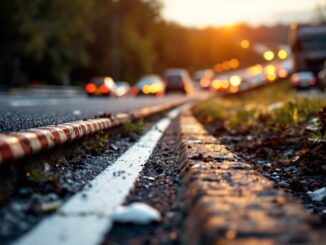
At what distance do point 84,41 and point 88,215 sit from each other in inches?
2593

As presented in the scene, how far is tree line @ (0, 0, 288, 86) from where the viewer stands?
43.5 metres

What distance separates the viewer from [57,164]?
15.0 ft

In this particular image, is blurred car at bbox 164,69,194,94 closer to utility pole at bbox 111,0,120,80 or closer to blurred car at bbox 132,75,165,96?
blurred car at bbox 132,75,165,96

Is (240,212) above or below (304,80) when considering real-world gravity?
above

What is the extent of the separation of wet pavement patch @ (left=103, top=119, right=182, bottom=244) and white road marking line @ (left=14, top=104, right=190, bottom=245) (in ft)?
0.20

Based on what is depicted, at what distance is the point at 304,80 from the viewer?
3850 centimetres

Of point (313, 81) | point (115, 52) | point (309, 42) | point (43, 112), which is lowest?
point (313, 81)

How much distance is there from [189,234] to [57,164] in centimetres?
224

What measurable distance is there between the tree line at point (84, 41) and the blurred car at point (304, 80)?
7.39m

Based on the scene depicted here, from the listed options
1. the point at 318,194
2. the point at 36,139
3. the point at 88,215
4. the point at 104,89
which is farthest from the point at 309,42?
the point at 88,215

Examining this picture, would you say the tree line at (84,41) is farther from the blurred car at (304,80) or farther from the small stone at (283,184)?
the small stone at (283,184)

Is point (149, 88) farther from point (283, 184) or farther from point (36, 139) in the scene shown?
point (36, 139)

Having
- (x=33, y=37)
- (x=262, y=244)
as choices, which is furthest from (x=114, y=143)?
(x=33, y=37)

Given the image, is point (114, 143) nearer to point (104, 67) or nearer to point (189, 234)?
point (189, 234)
